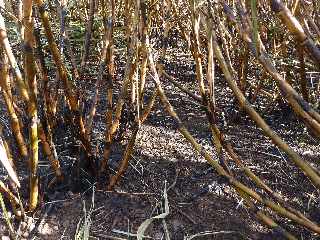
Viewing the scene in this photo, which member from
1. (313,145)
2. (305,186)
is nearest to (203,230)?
(305,186)

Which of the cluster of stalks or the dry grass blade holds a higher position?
the cluster of stalks

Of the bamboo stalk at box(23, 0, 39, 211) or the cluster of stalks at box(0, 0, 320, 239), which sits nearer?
the cluster of stalks at box(0, 0, 320, 239)

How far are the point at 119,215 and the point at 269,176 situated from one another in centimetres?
51

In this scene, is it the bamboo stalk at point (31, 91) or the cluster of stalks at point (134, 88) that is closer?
the cluster of stalks at point (134, 88)

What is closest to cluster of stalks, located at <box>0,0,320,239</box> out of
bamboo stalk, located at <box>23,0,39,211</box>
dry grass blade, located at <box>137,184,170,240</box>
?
bamboo stalk, located at <box>23,0,39,211</box>

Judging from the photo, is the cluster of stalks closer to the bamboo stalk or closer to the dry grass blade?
the bamboo stalk

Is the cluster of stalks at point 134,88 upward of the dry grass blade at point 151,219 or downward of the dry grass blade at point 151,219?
upward

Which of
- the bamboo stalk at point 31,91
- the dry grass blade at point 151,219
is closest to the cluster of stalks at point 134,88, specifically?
the bamboo stalk at point 31,91

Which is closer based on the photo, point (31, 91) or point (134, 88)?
point (31, 91)

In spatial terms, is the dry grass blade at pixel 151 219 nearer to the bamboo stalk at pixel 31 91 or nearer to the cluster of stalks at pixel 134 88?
the cluster of stalks at pixel 134 88

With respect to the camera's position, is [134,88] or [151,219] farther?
[134,88]

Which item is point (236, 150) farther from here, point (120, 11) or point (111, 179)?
point (120, 11)

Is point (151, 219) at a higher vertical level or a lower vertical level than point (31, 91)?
lower

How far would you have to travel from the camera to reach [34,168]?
4.10 ft
